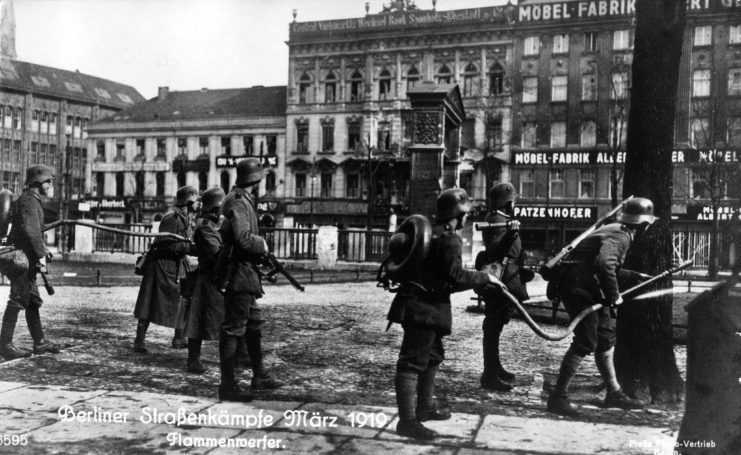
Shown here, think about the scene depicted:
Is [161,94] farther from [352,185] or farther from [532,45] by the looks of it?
[532,45]

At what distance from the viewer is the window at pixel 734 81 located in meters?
35.7

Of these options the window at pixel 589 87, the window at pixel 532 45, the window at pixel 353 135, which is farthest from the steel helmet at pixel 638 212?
the window at pixel 353 135

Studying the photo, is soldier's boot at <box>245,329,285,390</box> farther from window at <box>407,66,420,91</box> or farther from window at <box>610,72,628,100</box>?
window at <box>407,66,420,91</box>

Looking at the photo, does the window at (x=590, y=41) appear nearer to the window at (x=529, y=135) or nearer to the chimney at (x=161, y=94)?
the window at (x=529, y=135)

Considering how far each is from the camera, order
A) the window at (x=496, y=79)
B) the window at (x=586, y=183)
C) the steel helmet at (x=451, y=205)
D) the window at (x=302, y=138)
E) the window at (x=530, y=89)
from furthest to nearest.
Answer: the window at (x=302, y=138), the window at (x=496, y=79), the window at (x=530, y=89), the window at (x=586, y=183), the steel helmet at (x=451, y=205)

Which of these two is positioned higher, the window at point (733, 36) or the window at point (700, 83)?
the window at point (733, 36)

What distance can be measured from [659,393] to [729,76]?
119 feet

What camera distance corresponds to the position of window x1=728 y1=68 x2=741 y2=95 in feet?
117

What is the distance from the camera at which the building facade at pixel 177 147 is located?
4884 cm

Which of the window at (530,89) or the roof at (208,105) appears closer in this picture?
the window at (530,89)

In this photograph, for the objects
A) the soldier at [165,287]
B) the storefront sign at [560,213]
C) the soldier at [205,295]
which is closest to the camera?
the soldier at [205,295]

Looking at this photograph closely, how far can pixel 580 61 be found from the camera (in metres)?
41.4

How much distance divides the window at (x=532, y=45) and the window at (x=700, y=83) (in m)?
9.27

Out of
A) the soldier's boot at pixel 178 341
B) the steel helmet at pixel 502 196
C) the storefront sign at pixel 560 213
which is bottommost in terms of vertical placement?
the soldier's boot at pixel 178 341
